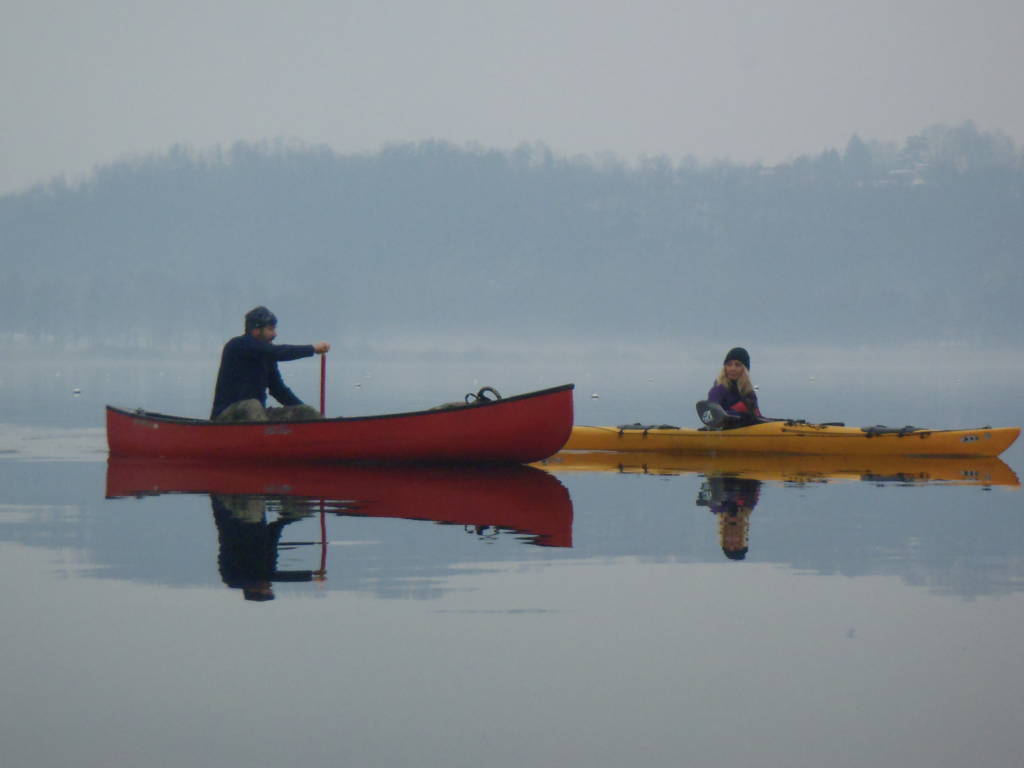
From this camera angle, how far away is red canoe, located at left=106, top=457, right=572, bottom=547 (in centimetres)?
1364

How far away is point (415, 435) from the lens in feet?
58.3

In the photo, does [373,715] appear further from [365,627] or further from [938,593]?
[938,593]

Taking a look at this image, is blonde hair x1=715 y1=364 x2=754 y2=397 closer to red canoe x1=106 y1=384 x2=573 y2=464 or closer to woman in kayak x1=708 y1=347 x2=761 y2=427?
woman in kayak x1=708 y1=347 x2=761 y2=427

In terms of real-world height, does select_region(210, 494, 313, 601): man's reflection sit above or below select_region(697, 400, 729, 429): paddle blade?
below

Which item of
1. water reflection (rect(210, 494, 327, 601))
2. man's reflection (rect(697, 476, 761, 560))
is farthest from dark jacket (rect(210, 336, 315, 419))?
man's reflection (rect(697, 476, 761, 560))

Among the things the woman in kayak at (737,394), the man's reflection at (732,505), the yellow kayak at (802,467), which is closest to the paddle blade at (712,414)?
the woman in kayak at (737,394)

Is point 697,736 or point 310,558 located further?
point 310,558

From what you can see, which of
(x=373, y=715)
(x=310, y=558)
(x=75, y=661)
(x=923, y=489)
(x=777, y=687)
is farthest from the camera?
(x=923, y=489)

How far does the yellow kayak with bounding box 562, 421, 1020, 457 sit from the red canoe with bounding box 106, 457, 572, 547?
2238 millimetres

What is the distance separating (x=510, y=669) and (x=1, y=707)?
7.67ft

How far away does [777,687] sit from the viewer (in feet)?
23.4

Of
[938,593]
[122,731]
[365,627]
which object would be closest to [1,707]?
[122,731]

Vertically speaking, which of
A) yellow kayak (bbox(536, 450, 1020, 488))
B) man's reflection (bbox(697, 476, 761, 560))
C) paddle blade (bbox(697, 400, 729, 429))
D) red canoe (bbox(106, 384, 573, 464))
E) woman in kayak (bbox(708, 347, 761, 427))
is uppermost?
woman in kayak (bbox(708, 347, 761, 427))

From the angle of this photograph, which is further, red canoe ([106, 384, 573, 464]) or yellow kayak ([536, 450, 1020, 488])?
yellow kayak ([536, 450, 1020, 488])
